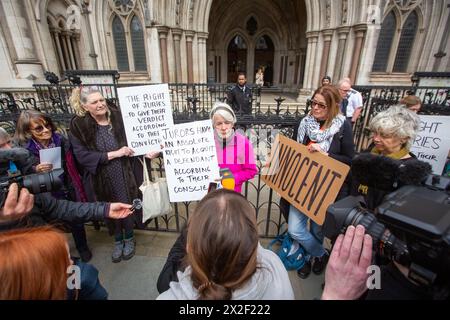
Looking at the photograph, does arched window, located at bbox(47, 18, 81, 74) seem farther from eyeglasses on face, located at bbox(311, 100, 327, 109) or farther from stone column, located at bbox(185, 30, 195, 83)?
eyeglasses on face, located at bbox(311, 100, 327, 109)

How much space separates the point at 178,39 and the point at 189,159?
10.8 m

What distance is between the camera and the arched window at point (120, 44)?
38.9ft

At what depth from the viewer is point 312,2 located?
1016 cm

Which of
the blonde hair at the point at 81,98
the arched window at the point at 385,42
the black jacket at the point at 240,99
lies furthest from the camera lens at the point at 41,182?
the arched window at the point at 385,42

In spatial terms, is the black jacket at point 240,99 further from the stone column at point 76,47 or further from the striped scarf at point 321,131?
the stone column at point 76,47

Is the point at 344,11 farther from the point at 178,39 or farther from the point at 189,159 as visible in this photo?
the point at 189,159

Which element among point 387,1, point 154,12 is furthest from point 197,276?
point 387,1

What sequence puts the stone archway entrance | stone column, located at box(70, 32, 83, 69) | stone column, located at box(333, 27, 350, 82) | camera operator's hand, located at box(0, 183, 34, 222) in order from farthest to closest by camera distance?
the stone archway entrance → stone column, located at box(70, 32, 83, 69) → stone column, located at box(333, 27, 350, 82) → camera operator's hand, located at box(0, 183, 34, 222)

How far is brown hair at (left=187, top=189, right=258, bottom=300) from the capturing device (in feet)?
2.81

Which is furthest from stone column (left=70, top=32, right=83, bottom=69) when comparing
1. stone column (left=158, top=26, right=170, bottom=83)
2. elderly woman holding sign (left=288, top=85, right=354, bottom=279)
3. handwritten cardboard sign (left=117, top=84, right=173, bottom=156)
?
elderly woman holding sign (left=288, top=85, right=354, bottom=279)

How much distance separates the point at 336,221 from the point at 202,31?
12291 millimetres

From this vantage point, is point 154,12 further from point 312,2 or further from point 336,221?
point 336,221

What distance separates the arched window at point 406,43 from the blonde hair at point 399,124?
41.8ft

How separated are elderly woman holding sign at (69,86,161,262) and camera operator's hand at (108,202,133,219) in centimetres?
60
